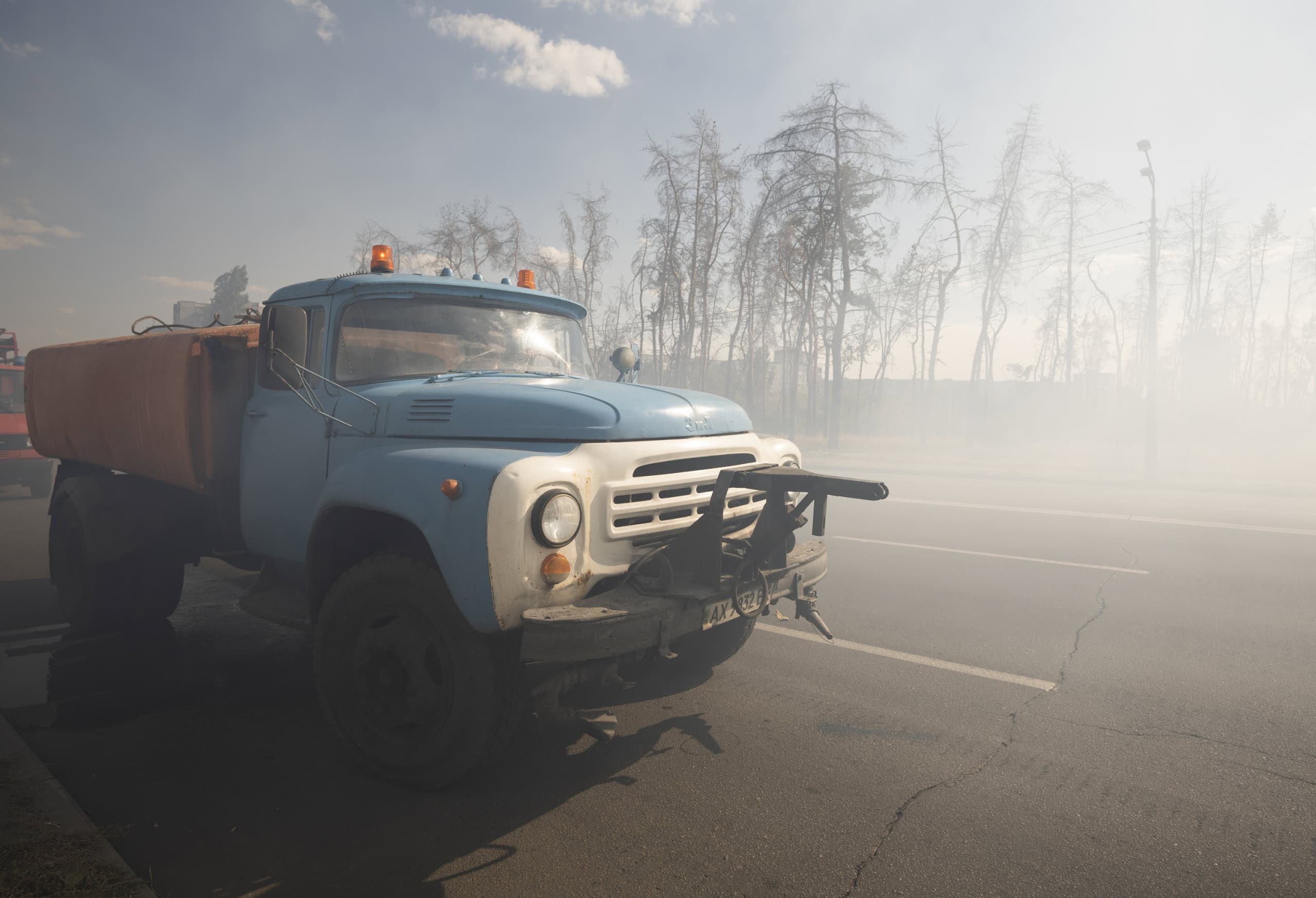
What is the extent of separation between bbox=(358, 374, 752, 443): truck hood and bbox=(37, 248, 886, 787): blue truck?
11mm

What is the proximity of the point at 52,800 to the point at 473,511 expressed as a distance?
2112mm

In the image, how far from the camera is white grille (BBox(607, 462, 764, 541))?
3.25 m

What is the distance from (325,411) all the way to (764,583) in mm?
2386

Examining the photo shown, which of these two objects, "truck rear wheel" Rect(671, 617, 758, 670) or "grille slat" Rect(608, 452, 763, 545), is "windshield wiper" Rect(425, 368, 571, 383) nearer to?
"grille slat" Rect(608, 452, 763, 545)

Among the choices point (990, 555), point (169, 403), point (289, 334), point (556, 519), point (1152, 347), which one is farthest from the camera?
point (1152, 347)

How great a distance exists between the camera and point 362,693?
339 cm

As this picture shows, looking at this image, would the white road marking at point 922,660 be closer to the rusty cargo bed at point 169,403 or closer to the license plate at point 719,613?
the license plate at point 719,613

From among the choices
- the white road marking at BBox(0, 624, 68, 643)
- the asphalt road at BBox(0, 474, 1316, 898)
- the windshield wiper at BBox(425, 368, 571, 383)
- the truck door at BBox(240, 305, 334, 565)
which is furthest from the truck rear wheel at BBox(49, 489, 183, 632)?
the windshield wiper at BBox(425, 368, 571, 383)

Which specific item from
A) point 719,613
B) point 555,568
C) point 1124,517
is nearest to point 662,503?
point 719,613

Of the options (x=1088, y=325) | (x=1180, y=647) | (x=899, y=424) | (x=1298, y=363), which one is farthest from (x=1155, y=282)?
(x=1298, y=363)

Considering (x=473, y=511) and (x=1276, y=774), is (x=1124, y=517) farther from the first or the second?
(x=473, y=511)

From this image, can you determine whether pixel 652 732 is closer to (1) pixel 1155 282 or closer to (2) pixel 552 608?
(2) pixel 552 608

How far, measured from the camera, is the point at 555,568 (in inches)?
117

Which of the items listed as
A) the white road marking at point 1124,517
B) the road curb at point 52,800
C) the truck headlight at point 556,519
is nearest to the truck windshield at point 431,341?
the truck headlight at point 556,519
